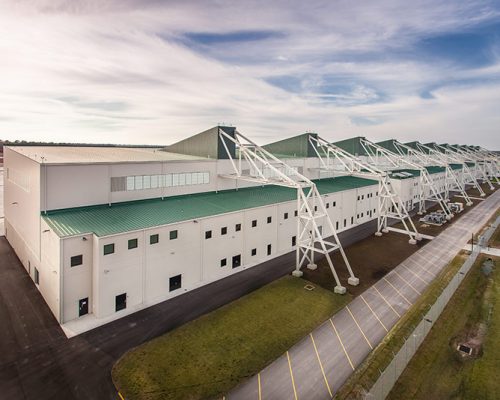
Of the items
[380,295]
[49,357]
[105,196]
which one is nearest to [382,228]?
[380,295]

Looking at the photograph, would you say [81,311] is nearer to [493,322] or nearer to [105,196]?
[105,196]

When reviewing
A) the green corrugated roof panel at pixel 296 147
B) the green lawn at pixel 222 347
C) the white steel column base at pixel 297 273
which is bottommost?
the green lawn at pixel 222 347

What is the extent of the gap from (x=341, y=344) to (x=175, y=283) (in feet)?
56.2

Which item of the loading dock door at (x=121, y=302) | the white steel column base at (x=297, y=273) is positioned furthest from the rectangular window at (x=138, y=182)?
the white steel column base at (x=297, y=273)

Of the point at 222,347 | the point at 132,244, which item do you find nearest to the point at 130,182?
the point at 132,244

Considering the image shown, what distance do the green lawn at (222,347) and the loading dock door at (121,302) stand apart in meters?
6.21

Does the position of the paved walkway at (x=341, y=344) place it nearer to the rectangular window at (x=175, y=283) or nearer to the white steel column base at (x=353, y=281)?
the white steel column base at (x=353, y=281)

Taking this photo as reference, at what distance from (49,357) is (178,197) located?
22.4 m

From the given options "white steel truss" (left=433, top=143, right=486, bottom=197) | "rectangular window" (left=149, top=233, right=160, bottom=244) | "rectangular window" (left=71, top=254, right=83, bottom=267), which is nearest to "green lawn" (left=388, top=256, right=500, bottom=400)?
"rectangular window" (left=149, top=233, right=160, bottom=244)

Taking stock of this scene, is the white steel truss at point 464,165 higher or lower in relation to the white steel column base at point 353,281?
higher

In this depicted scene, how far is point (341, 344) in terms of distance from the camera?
24766mm

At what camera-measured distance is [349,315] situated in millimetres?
29031

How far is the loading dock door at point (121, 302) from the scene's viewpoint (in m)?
28.9

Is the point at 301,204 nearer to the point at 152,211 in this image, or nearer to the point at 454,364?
the point at 152,211
